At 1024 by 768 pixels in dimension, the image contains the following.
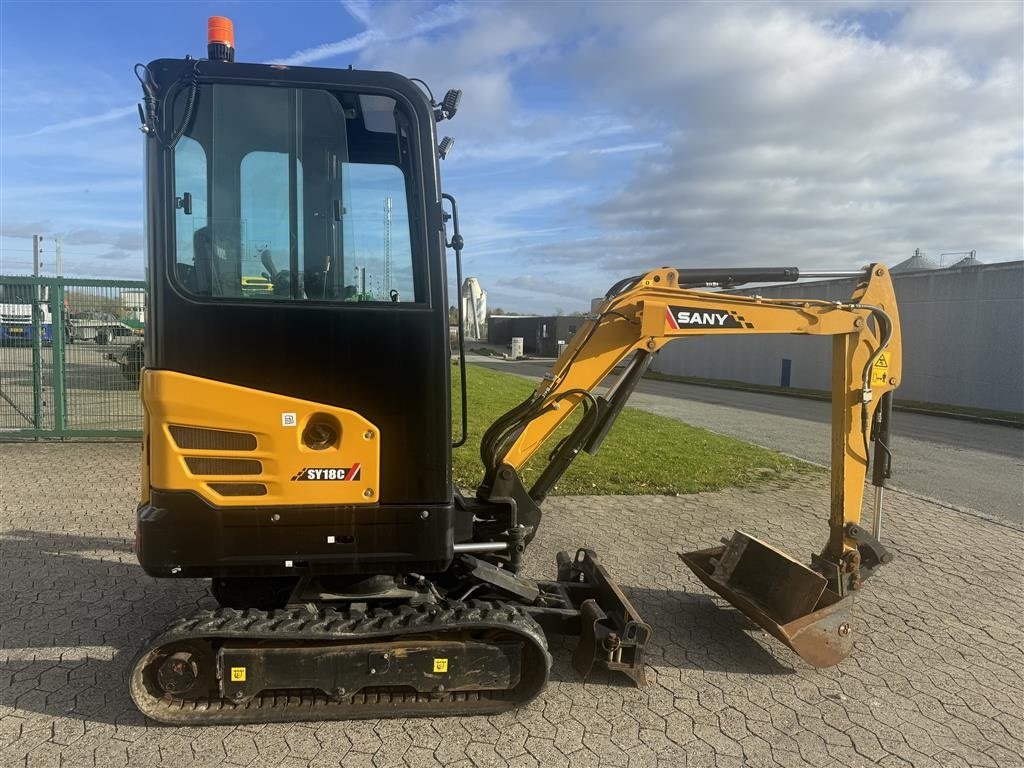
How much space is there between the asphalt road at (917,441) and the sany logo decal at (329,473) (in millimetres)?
7453

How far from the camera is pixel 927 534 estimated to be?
6.50 m

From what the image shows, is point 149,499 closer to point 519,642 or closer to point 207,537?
point 207,537

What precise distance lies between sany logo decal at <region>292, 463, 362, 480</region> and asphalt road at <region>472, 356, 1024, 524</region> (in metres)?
7.45

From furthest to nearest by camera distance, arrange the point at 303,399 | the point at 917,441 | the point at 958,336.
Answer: the point at 958,336 < the point at 917,441 < the point at 303,399

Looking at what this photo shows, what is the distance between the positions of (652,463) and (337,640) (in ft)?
21.8

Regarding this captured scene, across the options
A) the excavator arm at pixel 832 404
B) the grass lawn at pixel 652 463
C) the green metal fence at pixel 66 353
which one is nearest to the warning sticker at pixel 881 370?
the excavator arm at pixel 832 404

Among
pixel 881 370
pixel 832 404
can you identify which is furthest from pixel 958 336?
pixel 832 404

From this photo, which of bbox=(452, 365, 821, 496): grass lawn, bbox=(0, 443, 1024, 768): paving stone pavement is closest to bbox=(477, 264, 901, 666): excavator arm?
bbox=(0, 443, 1024, 768): paving stone pavement

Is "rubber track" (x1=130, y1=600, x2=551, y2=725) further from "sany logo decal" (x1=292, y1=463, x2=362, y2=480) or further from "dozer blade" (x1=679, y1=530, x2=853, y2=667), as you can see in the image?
"dozer blade" (x1=679, y1=530, x2=853, y2=667)

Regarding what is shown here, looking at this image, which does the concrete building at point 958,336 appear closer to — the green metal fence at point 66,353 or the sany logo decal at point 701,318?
the green metal fence at point 66,353

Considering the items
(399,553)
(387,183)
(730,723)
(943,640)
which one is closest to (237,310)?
(387,183)

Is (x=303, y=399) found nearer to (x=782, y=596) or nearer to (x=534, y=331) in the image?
(x=782, y=596)

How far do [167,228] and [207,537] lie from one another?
53.2 inches

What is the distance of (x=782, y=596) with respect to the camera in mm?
4121
